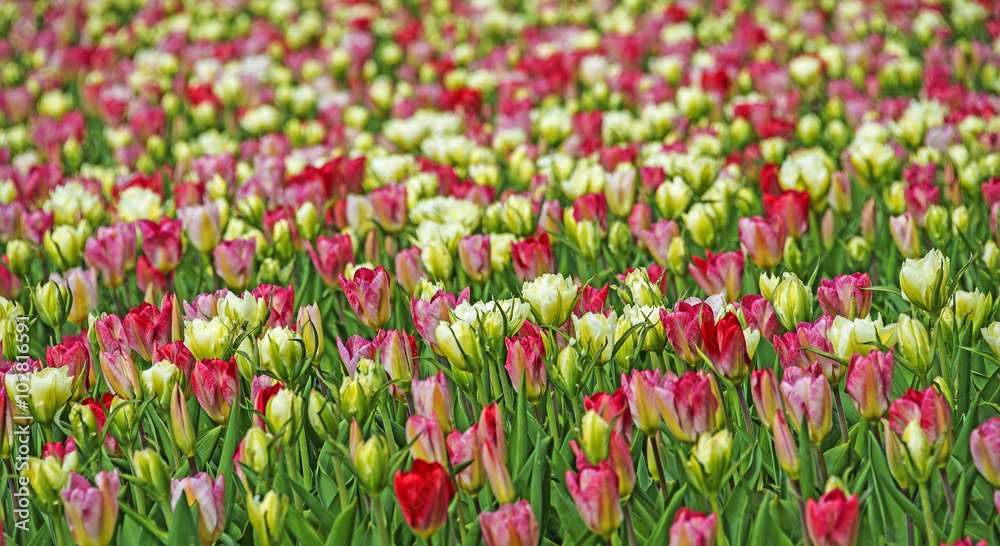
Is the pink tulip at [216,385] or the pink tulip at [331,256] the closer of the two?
the pink tulip at [216,385]

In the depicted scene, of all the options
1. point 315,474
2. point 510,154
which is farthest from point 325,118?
point 315,474

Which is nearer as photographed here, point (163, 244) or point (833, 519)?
point (833, 519)

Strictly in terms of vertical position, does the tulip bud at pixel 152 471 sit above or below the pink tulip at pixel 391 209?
below

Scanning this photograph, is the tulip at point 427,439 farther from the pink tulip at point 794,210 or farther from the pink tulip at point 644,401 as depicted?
the pink tulip at point 794,210

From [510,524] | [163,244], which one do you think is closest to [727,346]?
[510,524]

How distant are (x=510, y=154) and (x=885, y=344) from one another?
262cm

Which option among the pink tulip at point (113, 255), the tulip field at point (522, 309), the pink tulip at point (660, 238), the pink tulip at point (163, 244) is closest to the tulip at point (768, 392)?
the tulip field at point (522, 309)

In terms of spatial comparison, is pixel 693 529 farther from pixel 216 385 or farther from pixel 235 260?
pixel 235 260

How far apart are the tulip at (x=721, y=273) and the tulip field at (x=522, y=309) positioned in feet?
0.04

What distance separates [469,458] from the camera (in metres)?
1.78

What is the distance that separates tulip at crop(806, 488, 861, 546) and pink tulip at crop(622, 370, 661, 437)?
1.21 feet

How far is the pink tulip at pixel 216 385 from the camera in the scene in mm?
2031

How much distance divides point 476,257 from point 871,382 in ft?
4.16

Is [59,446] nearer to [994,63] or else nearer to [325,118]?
[325,118]
